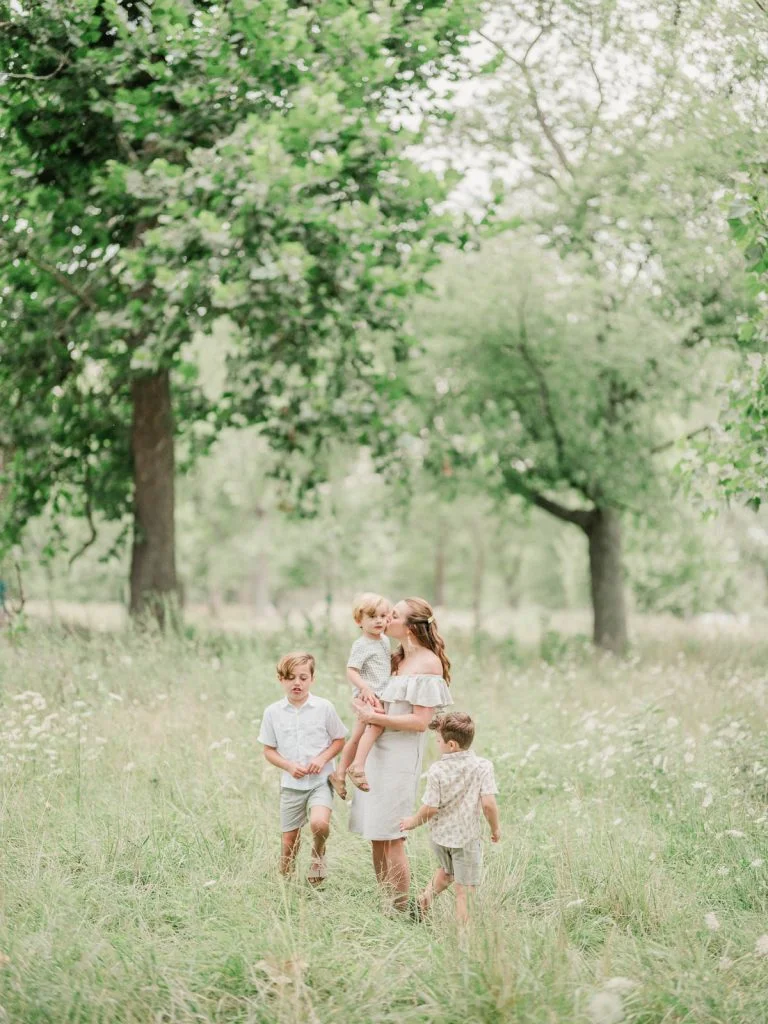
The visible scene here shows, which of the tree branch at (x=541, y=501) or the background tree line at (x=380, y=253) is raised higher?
the background tree line at (x=380, y=253)

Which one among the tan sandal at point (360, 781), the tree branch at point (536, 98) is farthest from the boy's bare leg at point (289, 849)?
the tree branch at point (536, 98)

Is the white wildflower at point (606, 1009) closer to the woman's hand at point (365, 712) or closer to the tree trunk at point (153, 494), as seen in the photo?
the woman's hand at point (365, 712)

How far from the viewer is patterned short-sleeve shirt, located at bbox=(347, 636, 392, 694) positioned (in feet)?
16.1

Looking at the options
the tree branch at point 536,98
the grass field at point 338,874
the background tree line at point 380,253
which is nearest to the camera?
the grass field at point 338,874

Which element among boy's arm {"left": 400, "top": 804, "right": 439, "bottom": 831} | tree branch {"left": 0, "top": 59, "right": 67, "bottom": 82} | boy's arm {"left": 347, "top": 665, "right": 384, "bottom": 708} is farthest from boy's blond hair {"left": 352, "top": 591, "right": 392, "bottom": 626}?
tree branch {"left": 0, "top": 59, "right": 67, "bottom": 82}

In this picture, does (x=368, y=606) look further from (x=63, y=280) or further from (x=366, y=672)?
(x=63, y=280)

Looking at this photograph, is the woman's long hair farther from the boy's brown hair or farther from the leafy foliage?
the leafy foliage

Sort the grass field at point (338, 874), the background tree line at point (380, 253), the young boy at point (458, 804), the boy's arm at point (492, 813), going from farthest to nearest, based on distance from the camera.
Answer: the background tree line at point (380, 253) < the young boy at point (458, 804) < the boy's arm at point (492, 813) < the grass field at point (338, 874)

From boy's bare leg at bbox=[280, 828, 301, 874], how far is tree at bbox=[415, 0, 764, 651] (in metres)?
7.00

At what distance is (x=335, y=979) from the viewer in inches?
147

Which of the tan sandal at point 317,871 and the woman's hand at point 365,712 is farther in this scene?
the tan sandal at point 317,871

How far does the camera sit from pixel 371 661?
495cm

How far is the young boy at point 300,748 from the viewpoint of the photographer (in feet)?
16.0

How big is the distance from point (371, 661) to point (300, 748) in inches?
23.2
